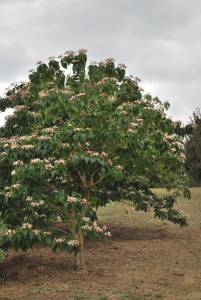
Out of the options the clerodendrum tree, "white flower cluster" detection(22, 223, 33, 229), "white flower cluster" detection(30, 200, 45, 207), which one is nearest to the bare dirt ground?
the clerodendrum tree

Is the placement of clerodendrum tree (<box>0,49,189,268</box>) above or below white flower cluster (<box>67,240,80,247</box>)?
above

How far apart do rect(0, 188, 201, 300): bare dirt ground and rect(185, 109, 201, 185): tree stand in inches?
522

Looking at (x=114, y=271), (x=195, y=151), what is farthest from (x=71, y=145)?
(x=195, y=151)

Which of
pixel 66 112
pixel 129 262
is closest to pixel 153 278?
pixel 129 262

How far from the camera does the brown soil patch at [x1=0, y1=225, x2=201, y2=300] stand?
1024 centimetres

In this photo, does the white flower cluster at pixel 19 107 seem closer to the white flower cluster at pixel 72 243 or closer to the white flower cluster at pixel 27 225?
the white flower cluster at pixel 27 225

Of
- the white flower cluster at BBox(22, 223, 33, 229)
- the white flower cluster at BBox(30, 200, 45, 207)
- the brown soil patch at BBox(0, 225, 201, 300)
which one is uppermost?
the white flower cluster at BBox(30, 200, 45, 207)

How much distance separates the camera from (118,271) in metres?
12.0

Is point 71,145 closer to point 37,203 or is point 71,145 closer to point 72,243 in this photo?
point 37,203

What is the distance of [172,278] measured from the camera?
11461mm

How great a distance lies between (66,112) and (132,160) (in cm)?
196

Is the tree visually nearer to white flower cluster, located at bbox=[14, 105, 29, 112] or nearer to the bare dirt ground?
the bare dirt ground

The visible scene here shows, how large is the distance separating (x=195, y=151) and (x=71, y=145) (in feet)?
74.2

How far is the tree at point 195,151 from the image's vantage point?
30984mm
